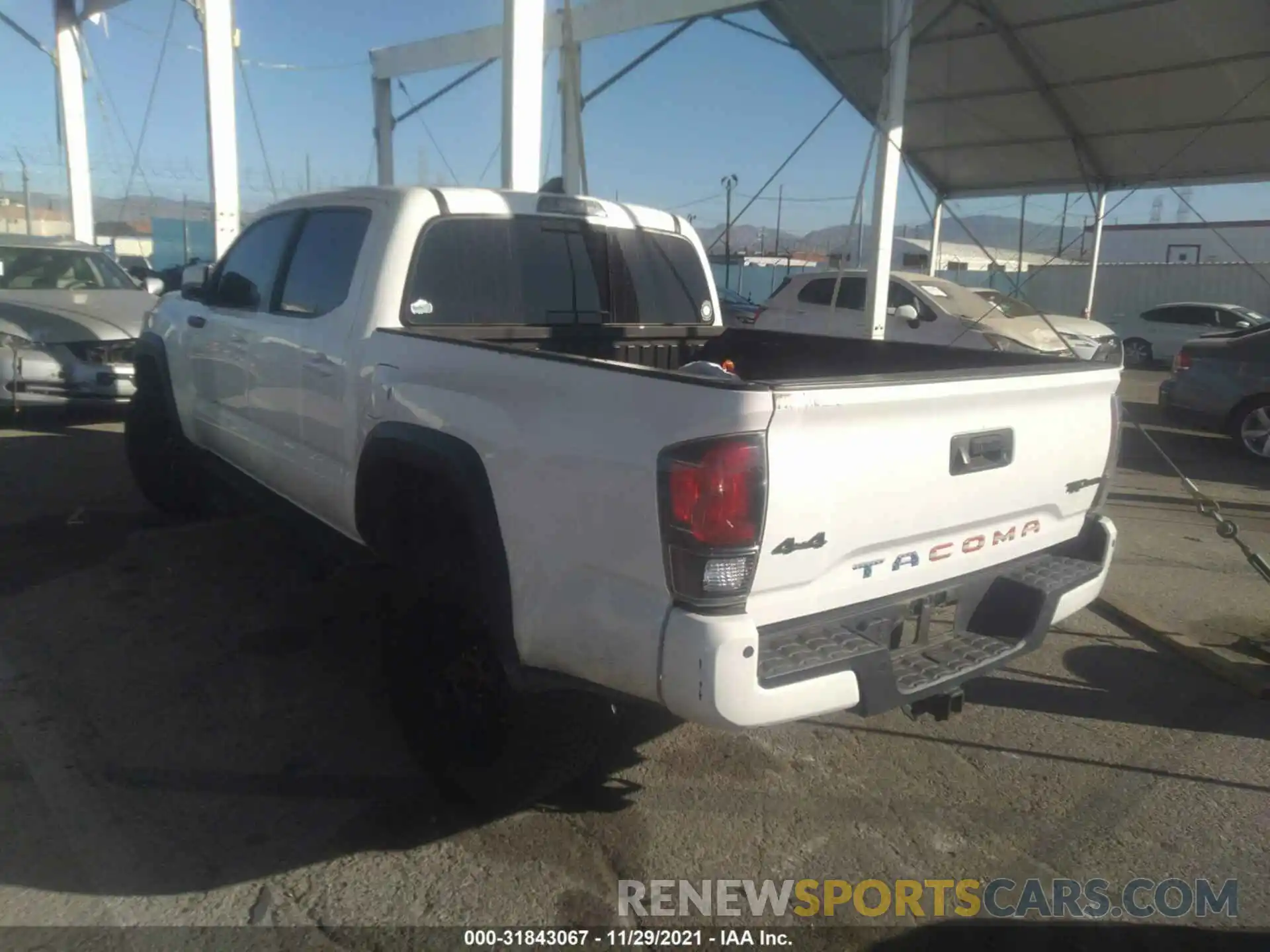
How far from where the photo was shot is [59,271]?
1038cm

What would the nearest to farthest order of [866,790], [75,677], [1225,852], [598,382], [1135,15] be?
[598,382]
[1225,852]
[866,790]
[75,677]
[1135,15]

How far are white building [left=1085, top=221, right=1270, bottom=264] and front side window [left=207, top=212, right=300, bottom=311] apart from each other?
124ft

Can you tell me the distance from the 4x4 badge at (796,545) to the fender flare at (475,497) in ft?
2.72

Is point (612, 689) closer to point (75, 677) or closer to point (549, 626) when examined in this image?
point (549, 626)

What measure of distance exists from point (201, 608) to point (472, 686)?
8.03 feet

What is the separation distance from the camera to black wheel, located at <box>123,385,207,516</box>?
6184 millimetres

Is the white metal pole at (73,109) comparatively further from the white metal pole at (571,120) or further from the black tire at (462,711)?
the black tire at (462,711)

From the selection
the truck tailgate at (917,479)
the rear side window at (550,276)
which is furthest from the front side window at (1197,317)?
the truck tailgate at (917,479)

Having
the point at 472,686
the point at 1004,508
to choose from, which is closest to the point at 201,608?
the point at 472,686

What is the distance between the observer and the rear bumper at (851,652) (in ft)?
7.93

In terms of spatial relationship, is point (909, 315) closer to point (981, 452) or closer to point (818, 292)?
point (818, 292)

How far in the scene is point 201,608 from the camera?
4.97 m

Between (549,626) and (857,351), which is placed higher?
(857,351)

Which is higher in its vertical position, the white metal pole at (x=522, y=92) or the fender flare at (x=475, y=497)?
the white metal pole at (x=522, y=92)
